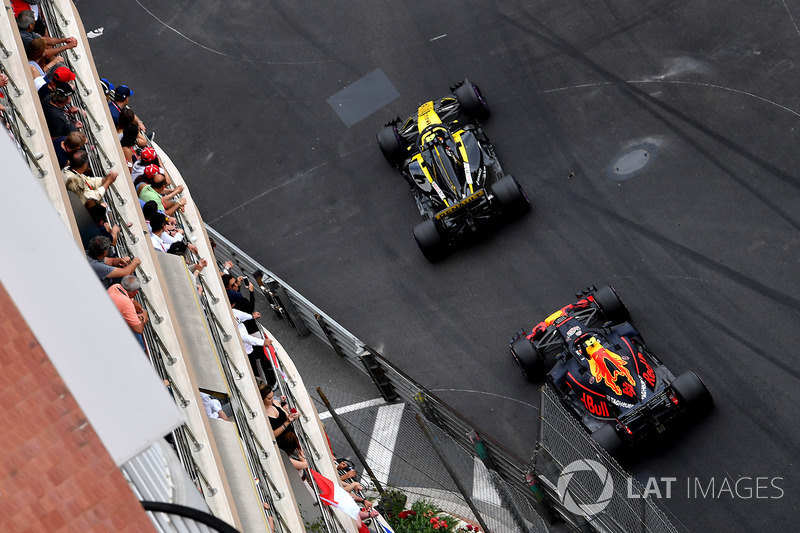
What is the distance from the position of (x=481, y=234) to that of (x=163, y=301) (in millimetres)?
9004

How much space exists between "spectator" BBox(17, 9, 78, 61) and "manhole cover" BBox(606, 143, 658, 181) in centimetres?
1056

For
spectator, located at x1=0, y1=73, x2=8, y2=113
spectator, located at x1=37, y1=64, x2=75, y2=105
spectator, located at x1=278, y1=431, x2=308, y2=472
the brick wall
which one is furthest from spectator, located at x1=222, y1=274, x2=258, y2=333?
the brick wall

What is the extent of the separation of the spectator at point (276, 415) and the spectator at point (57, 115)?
4350mm

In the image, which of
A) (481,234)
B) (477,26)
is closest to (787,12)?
(477,26)

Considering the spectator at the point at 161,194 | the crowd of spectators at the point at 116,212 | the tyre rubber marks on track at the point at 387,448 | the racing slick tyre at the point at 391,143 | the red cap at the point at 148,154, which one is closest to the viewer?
the crowd of spectators at the point at 116,212

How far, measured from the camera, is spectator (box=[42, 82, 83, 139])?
15.8 meters

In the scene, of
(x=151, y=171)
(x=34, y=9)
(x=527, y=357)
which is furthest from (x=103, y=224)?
(x=527, y=357)

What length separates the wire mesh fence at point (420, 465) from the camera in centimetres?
1889

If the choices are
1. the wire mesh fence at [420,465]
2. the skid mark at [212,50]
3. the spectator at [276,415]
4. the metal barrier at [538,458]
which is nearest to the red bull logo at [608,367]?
the metal barrier at [538,458]

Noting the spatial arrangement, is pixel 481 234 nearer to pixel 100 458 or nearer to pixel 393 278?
pixel 393 278

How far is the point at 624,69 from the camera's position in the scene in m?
24.3

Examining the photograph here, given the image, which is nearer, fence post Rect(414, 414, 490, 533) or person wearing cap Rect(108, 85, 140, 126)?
fence post Rect(414, 414, 490, 533)

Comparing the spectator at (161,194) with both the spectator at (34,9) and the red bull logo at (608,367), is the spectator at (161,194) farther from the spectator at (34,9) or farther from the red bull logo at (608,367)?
the red bull logo at (608,367)

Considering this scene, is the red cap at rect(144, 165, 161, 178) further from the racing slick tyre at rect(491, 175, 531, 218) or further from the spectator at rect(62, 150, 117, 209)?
the racing slick tyre at rect(491, 175, 531, 218)
